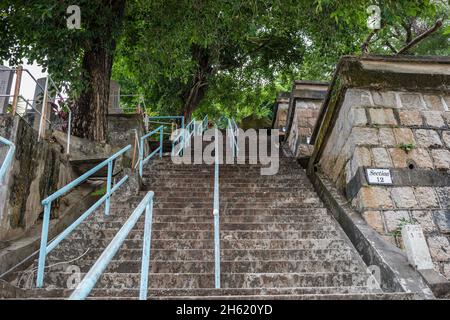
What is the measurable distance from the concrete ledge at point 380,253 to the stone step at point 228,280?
0.79 feet

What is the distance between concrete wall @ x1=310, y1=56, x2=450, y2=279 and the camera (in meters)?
4.01

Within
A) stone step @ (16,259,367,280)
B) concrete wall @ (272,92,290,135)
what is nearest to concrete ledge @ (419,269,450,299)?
stone step @ (16,259,367,280)

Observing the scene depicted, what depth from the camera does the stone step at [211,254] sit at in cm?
377

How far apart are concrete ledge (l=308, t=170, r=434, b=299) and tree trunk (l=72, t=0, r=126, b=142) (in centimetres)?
452

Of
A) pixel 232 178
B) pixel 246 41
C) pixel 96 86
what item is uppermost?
pixel 246 41

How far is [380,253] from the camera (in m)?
3.36

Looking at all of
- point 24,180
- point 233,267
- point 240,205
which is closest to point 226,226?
point 240,205

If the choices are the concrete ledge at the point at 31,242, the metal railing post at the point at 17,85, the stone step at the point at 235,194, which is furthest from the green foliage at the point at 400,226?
the metal railing post at the point at 17,85

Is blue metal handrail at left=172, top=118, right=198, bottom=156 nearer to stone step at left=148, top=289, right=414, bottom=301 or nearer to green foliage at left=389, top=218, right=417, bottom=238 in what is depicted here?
green foliage at left=389, top=218, right=417, bottom=238

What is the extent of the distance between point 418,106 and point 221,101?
8.98 meters

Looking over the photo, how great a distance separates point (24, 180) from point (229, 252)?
2.64m

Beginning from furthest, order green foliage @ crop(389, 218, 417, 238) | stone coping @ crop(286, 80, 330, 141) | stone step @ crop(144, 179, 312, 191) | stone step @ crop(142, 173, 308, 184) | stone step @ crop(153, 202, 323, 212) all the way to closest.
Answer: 1. stone coping @ crop(286, 80, 330, 141)
2. stone step @ crop(142, 173, 308, 184)
3. stone step @ crop(144, 179, 312, 191)
4. stone step @ crop(153, 202, 323, 212)
5. green foliage @ crop(389, 218, 417, 238)

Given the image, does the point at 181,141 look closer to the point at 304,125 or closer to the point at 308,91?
the point at 304,125

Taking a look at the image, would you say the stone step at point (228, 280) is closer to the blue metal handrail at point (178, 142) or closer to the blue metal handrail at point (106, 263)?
the blue metal handrail at point (106, 263)
